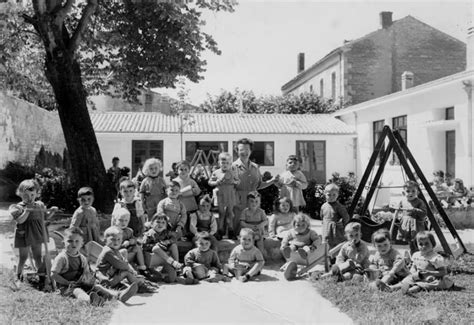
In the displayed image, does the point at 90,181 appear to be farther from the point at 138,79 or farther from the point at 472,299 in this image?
the point at 472,299

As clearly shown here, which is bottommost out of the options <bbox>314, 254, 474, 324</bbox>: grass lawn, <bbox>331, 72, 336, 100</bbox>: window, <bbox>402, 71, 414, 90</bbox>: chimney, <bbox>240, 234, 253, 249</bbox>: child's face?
<bbox>314, 254, 474, 324</bbox>: grass lawn

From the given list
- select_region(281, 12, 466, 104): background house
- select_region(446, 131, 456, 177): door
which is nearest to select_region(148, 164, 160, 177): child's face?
select_region(446, 131, 456, 177): door

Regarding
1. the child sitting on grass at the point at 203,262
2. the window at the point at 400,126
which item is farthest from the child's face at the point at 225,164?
the window at the point at 400,126

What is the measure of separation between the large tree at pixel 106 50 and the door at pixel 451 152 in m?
8.42

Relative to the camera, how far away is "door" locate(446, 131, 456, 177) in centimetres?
1551

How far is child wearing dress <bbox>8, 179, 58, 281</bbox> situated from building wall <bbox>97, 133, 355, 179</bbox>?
1685 centimetres

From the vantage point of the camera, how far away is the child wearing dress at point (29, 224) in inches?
219

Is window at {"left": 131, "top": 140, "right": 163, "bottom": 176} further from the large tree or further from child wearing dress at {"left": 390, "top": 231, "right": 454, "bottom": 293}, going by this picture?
child wearing dress at {"left": 390, "top": 231, "right": 454, "bottom": 293}

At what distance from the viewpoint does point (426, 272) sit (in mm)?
5598

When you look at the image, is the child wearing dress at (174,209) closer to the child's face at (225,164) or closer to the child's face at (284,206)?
the child's face at (225,164)

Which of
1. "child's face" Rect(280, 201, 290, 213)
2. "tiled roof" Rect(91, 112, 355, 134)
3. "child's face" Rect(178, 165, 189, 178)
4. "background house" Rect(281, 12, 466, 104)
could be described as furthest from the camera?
"background house" Rect(281, 12, 466, 104)

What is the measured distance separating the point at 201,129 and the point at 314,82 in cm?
1399

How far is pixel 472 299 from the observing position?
513cm

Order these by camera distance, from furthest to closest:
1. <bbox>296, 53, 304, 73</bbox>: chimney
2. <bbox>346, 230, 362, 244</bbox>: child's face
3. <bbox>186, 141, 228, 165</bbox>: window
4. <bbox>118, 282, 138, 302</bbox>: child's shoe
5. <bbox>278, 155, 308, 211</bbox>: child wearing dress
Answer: <bbox>296, 53, 304, 73</bbox>: chimney
<bbox>186, 141, 228, 165</bbox>: window
<bbox>278, 155, 308, 211</bbox>: child wearing dress
<bbox>346, 230, 362, 244</bbox>: child's face
<bbox>118, 282, 138, 302</bbox>: child's shoe
